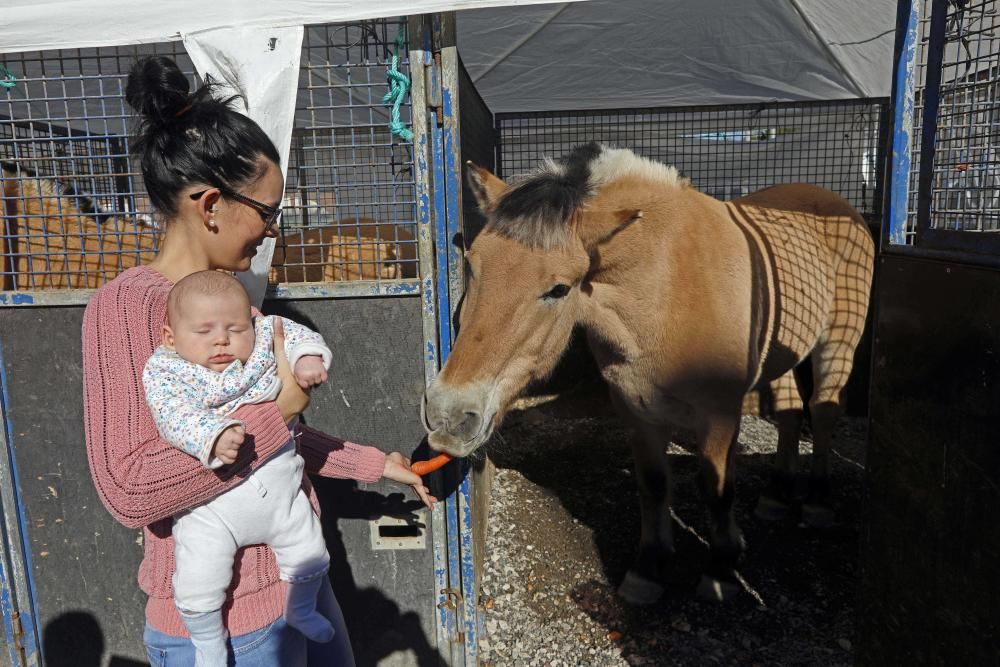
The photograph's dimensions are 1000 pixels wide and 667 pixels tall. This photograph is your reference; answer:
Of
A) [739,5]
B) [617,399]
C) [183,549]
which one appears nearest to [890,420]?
[617,399]

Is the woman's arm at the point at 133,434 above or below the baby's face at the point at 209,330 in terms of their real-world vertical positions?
below

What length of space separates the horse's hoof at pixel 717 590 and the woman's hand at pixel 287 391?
8.30 feet

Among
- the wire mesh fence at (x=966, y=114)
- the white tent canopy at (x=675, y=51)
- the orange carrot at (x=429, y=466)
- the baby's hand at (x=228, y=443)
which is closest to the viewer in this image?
the baby's hand at (x=228, y=443)

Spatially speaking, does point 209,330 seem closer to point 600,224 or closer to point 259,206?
point 259,206

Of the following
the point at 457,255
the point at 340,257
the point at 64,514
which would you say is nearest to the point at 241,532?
the point at 457,255

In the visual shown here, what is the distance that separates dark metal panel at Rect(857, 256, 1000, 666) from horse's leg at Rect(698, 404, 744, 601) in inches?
43.4

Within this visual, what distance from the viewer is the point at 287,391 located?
1.54 m

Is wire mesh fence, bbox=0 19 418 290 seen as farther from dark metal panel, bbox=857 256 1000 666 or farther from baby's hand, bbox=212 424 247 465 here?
dark metal panel, bbox=857 256 1000 666

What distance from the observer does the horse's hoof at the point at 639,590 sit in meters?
3.22

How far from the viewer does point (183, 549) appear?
4.88 feet

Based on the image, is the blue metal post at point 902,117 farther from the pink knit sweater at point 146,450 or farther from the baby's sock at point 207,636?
the baby's sock at point 207,636

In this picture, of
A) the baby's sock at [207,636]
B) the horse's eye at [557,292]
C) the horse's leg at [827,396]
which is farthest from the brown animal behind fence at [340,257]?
the horse's leg at [827,396]

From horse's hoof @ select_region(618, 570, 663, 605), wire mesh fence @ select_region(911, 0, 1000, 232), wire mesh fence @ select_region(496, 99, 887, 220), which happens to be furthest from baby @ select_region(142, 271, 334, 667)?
wire mesh fence @ select_region(496, 99, 887, 220)

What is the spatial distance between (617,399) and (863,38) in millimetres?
5924
